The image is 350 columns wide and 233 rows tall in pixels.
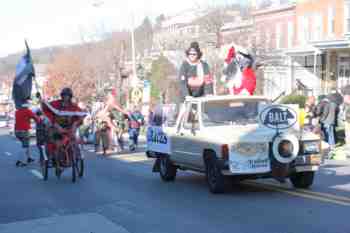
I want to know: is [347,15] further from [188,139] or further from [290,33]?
[188,139]

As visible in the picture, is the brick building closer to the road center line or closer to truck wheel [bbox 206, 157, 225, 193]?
the road center line

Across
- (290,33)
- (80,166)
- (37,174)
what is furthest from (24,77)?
(290,33)

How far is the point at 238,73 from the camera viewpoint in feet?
55.0

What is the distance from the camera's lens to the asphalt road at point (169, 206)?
30.1 ft

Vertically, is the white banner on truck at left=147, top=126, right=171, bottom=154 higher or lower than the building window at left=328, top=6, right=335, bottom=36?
lower

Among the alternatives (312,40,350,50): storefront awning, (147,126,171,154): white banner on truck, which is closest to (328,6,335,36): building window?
(312,40,350,50): storefront awning

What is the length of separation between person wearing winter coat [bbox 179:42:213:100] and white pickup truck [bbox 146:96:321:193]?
1172 mm

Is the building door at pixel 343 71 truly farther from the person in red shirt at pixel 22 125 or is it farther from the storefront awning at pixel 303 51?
the person in red shirt at pixel 22 125

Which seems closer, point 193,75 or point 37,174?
point 193,75

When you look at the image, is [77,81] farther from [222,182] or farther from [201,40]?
[222,182]

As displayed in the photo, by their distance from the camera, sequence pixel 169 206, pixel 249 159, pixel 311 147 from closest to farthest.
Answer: pixel 169 206, pixel 249 159, pixel 311 147

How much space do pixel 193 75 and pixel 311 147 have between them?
378cm

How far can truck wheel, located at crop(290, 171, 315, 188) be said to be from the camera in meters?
12.1

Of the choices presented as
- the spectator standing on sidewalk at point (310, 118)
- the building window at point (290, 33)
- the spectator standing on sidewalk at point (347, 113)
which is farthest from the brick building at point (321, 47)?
the spectator standing on sidewalk at point (310, 118)
